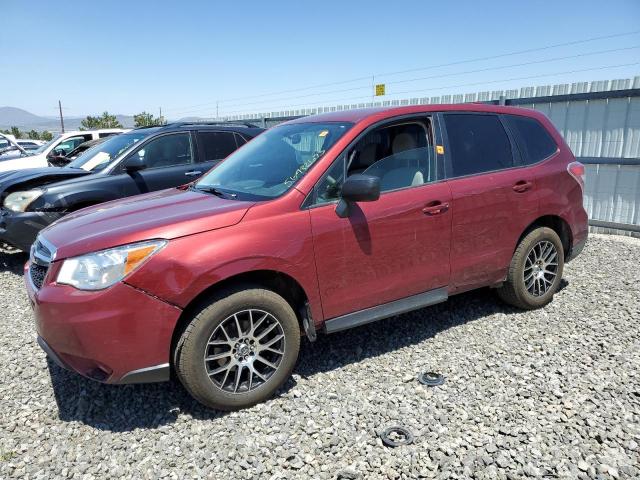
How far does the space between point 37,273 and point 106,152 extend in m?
4.15

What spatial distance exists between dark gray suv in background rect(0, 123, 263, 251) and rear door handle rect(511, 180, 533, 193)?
437 cm

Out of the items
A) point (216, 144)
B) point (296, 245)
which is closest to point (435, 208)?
point (296, 245)

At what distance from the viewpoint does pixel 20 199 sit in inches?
220

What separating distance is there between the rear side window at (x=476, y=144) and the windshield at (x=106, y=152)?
4521 millimetres

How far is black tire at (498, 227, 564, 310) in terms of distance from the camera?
4.12m

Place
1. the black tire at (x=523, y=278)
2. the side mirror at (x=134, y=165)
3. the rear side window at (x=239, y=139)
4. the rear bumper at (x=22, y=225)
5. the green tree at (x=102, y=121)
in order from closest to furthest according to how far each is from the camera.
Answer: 1. the black tire at (x=523, y=278)
2. the rear bumper at (x=22, y=225)
3. the side mirror at (x=134, y=165)
4. the rear side window at (x=239, y=139)
5. the green tree at (x=102, y=121)

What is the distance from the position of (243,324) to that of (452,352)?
5.77 ft

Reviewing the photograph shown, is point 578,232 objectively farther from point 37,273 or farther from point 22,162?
point 22,162

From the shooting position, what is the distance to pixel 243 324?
9.54 feet

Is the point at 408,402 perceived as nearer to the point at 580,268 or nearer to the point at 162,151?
the point at 580,268

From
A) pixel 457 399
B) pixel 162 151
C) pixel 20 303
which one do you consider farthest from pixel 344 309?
pixel 162 151

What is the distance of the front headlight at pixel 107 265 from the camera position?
256cm

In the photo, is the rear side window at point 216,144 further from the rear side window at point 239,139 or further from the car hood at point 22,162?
the car hood at point 22,162

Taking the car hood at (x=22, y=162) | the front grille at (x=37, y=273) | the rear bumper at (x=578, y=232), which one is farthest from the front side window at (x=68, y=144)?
the rear bumper at (x=578, y=232)
